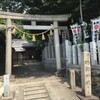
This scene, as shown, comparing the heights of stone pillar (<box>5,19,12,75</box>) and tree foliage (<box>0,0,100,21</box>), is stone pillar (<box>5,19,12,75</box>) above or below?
below

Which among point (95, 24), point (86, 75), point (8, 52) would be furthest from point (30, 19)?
point (86, 75)

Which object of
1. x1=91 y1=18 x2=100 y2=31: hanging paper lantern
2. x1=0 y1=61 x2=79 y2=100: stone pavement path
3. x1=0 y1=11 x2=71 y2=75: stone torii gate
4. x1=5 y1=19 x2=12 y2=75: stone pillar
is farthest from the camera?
x1=0 y1=11 x2=71 y2=75: stone torii gate

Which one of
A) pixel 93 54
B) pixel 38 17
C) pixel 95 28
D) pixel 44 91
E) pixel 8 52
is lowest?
pixel 44 91

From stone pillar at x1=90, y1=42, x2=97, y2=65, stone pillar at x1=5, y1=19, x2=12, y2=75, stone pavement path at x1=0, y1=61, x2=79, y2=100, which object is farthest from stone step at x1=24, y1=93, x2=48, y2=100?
stone pillar at x1=5, y1=19, x2=12, y2=75

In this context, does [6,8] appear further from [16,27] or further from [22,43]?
[22,43]

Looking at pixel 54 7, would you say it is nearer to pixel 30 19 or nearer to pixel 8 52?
pixel 30 19

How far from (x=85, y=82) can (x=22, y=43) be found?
110ft

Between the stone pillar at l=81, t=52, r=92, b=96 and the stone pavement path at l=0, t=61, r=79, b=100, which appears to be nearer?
the stone pillar at l=81, t=52, r=92, b=96

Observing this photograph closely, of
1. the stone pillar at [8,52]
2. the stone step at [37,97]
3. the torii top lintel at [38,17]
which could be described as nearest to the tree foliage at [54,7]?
the torii top lintel at [38,17]

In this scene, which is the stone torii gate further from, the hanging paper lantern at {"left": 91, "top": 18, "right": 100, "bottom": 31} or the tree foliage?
the hanging paper lantern at {"left": 91, "top": 18, "right": 100, "bottom": 31}

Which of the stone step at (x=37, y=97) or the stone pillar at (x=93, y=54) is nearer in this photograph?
the stone step at (x=37, y=97)

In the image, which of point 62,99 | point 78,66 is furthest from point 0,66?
point 62,99

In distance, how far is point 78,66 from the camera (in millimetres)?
12211

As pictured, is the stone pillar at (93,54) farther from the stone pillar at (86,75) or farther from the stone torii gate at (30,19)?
the stone torii gate at (30,19)
